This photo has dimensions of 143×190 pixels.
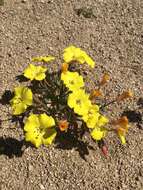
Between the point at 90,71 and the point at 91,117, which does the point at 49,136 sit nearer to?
the point at 91,117

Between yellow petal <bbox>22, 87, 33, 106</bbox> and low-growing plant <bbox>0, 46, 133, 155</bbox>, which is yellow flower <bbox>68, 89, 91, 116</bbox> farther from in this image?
yellow petal <bbox>22, 87, 33, 106</bbox>

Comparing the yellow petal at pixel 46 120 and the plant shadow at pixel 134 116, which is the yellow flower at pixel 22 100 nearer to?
the yellow petal at pixel 46 120

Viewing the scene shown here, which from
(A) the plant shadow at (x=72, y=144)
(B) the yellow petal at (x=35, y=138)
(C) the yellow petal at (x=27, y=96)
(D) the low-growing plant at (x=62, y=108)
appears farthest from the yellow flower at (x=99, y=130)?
(C) the yellow petal at (x=27, y=96)

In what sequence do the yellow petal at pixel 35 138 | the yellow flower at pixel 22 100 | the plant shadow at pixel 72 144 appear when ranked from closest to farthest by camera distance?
the yellow petal at pixel 35 138 < the yellow flower at pixel 22 100 < the plant shadow at pixel 72 144

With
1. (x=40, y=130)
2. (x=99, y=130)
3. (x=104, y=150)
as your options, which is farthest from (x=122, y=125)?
(x=40, y=130)

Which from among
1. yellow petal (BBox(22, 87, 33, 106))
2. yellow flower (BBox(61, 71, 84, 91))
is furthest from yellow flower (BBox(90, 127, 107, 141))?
yellow petal (BBox(22, 87, 33, 106))

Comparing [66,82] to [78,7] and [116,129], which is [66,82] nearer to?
[116,129]

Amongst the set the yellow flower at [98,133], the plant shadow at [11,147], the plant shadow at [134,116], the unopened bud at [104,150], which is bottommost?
the plant shadow at [11,147]
